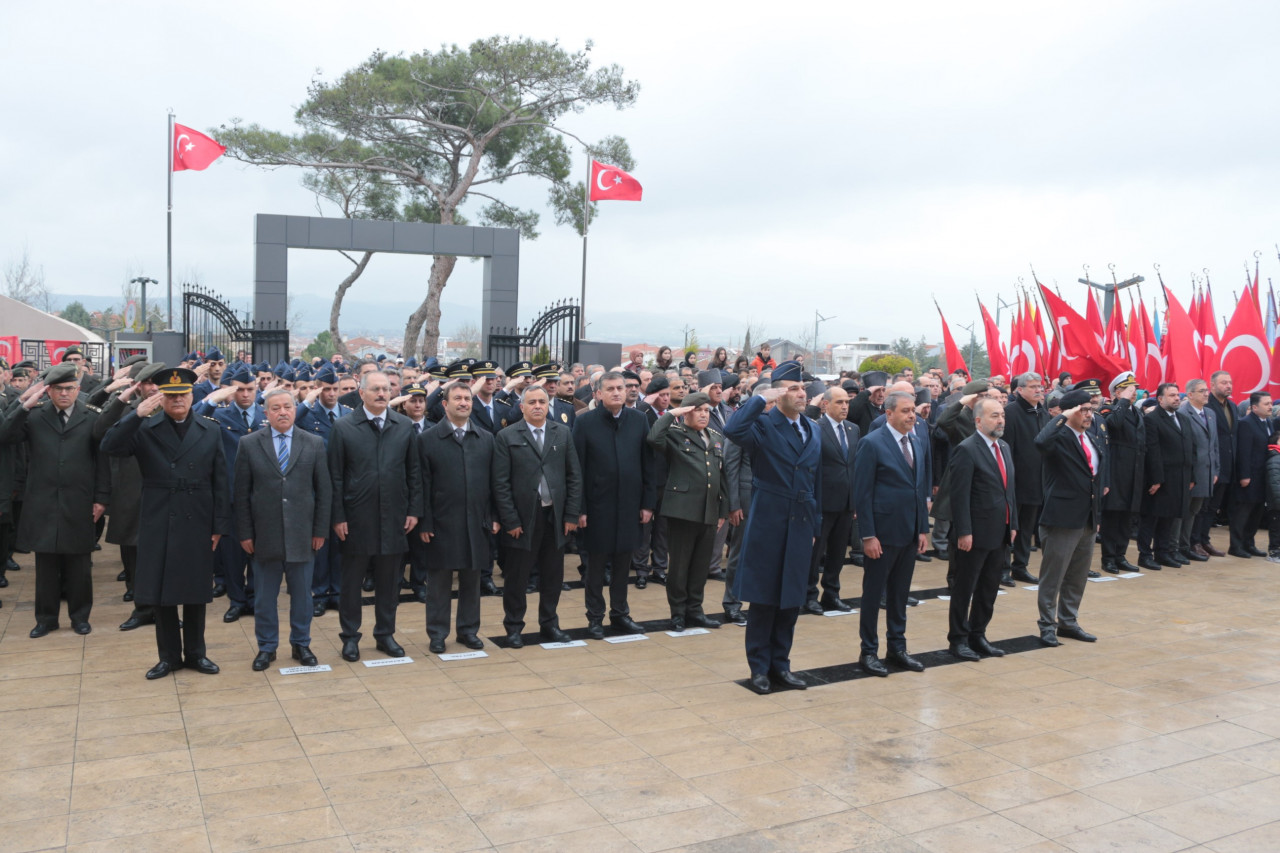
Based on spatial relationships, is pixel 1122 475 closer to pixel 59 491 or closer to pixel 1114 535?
pixel 1114 535

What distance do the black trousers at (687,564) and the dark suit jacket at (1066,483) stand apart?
2.60m

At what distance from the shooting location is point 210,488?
597 centimetres

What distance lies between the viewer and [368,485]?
634 centimetres

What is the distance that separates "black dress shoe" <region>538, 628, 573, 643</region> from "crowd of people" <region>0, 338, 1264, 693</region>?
0.06 ft

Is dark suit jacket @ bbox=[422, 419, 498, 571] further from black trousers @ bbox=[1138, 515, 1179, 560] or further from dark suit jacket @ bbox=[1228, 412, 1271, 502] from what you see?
dark suit jacket @ bbox=[1228, 412, 1271, 502]

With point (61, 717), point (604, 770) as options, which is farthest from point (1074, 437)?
point (61, 717)

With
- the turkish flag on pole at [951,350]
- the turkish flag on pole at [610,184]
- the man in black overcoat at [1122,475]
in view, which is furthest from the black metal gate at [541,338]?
the man in black overcoat at [1122,475]

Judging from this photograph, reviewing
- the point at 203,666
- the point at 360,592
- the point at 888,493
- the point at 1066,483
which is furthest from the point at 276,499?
the point at 1066,483

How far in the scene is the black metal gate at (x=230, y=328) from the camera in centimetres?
1652

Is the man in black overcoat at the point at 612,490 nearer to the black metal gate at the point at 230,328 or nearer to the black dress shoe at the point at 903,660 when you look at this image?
the black dress shoe at the point at 903,660

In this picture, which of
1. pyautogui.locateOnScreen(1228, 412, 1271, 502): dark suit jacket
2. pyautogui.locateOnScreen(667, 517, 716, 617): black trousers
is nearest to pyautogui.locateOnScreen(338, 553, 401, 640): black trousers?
pyautogui.locateOnScreen(667, 517, 716, 617): black trousers

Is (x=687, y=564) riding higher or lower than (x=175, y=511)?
lower

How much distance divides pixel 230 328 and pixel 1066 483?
14.3 m

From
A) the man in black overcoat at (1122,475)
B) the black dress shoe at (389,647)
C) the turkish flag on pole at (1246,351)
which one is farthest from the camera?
the turkish flag on pole at (1246,351)
